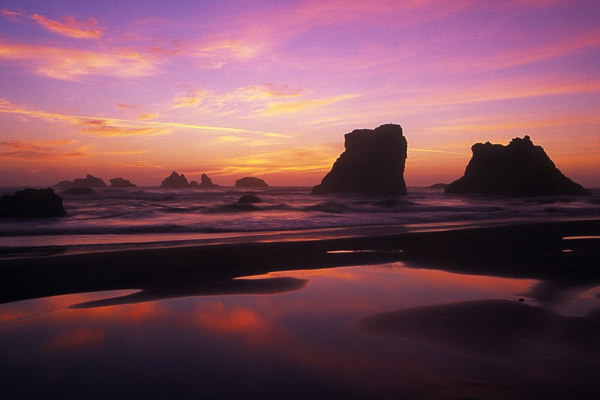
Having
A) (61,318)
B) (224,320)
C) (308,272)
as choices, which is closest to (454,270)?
(308,272)

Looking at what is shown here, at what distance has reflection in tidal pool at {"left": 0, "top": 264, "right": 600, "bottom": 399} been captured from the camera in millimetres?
3449

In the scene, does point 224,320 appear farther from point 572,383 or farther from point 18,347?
point 572,383

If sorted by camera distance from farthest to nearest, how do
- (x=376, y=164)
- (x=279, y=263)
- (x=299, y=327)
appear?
(x=376, y=164) < (x=279, y=263) < (x=299, y=327)

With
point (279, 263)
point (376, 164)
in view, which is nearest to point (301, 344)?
point (279, 263)

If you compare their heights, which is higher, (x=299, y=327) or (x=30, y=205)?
(x=30, y=205)

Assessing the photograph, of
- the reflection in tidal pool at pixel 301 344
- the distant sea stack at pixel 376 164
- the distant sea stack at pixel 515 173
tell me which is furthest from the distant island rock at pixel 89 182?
the reflection in tidal pool at pixel 301 344

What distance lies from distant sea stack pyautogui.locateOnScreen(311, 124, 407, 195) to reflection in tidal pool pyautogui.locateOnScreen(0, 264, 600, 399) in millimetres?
70430

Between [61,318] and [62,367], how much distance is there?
1.81 meters

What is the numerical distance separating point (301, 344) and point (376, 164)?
74.7 m

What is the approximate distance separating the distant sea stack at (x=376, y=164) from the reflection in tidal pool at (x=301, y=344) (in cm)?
7043

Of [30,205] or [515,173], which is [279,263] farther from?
[515,173]

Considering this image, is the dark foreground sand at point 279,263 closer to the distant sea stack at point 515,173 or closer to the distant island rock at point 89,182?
the distant sea stack at point 515,173

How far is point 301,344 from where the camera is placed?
439cm

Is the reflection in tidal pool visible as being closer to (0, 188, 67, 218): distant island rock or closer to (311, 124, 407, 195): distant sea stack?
(0, 188, 67, 218): distant island rock
